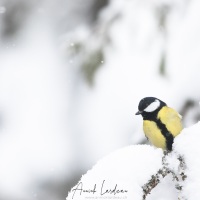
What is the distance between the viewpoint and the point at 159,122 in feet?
9.59

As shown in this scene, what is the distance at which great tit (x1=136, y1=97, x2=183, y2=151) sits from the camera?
276 centimetres

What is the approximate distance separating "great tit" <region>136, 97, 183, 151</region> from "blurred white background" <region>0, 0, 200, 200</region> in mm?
366

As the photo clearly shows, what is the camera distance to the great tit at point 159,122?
109 inches

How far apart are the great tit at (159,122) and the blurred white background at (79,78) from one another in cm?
37

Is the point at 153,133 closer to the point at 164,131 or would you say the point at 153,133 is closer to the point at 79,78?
the point at 164,131

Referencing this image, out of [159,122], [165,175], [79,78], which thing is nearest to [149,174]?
[165,175]

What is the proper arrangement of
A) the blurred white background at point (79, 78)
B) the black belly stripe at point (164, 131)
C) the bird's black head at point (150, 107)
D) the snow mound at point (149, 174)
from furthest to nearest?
the blurred white background at point (79, 78) < the bird's black head at point (150, 107) < the black belly stripe at point (164, 131) < the snow mound at point (149, 174)

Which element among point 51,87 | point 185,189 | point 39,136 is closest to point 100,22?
point 51,87

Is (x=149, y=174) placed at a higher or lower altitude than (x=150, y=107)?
lower

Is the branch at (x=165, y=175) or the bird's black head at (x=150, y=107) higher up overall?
the bird's black head at (x=150, y=107)

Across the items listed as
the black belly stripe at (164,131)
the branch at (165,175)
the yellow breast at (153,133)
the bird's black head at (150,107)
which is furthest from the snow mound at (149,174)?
the bird's black head at (150,107)

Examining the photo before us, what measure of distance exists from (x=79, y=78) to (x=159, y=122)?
1.14m

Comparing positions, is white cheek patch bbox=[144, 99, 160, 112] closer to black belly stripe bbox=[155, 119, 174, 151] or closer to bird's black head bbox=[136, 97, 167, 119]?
bird's black head bbox=[136, 97, 167, 119]

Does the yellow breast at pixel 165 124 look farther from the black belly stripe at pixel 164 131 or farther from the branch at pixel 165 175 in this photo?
the branch at pixel 165 175
